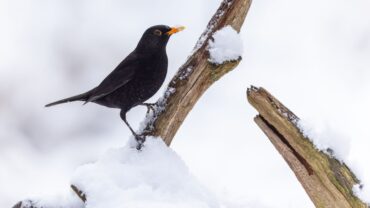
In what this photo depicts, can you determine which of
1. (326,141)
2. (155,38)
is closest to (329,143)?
(326,141)

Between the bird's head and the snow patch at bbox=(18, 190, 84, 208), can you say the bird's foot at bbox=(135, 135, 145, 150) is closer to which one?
the snow patch at bbox=(18, 190, 84, 208)

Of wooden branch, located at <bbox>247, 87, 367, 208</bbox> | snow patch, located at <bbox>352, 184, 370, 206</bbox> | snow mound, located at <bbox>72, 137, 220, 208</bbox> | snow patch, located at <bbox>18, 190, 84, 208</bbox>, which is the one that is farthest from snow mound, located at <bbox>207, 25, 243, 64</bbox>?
snow patch, located at <bbox>18, 190, 84, 208</bbox>

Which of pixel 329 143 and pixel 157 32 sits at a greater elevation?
pixel 157 32

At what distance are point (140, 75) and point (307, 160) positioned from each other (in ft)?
4.64

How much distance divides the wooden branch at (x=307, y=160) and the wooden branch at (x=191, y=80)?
443 mm

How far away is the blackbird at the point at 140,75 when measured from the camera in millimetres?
3887

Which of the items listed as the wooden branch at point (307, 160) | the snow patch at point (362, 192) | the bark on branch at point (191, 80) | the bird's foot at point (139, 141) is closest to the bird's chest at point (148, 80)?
the bark on branch at point (191, 80)

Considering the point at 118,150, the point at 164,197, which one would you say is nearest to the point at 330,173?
the point at 164,197

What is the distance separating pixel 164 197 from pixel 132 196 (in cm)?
18

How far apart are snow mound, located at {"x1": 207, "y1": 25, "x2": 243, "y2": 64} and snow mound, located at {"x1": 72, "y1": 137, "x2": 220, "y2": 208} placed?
647 mm

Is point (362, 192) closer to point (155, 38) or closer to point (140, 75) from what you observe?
point (140, 75)

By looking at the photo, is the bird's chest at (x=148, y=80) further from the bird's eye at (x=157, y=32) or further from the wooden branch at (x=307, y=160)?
the wooden branch at (x=307, y=160)

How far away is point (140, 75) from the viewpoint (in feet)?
12.8

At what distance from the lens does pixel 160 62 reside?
3930 mm
